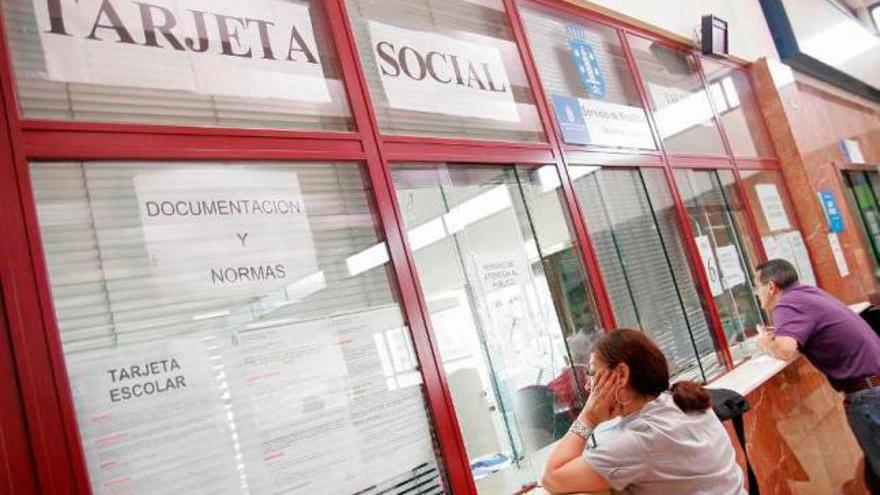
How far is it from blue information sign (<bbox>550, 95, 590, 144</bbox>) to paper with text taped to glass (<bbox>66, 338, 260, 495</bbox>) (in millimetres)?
2170

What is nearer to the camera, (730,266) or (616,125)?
(616,125)

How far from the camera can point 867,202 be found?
6.38m

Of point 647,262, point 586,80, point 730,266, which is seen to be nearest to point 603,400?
point 647,262

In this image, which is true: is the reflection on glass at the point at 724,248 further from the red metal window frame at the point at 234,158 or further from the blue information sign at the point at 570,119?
the blue information sign at the point at 570,119

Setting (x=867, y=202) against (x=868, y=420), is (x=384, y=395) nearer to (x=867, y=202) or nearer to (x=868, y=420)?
(x=868, y=420)

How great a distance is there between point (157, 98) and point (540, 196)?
175 centimetres

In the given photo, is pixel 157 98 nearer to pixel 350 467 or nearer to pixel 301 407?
pixel 301 407

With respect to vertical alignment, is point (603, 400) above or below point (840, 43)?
below

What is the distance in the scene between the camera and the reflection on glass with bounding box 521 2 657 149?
3.24 meters

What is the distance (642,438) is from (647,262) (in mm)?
1983

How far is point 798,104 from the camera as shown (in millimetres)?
5371

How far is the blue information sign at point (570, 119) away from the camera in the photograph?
3105mm

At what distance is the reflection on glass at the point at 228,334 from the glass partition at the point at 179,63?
0.63 feet

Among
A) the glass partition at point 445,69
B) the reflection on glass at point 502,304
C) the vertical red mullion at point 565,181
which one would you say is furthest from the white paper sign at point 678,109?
the reflection on glass at point 502,304
